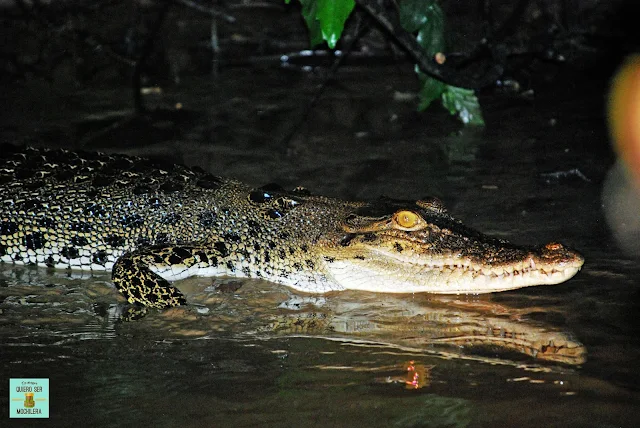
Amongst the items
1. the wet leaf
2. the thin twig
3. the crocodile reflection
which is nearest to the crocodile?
the crocodile reflection

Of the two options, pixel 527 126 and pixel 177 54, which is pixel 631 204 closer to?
pixel 527 126

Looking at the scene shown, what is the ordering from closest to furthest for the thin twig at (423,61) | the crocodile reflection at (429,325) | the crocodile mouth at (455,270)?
the crocodile reflection at (429,325) → the crocodile mouth at (455,270) → the thin twig at (423,61)

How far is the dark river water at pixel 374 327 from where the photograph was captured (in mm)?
4035

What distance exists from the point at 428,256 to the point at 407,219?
0.29m

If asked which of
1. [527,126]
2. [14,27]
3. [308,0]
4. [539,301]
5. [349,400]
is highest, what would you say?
[14,27]

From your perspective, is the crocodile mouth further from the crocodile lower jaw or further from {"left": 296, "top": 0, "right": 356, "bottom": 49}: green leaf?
{"left": 296, "top": 0, "right": 356, "bottom": 49}: green leaf

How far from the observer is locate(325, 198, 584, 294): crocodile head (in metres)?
5.12

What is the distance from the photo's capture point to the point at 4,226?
6.27 m

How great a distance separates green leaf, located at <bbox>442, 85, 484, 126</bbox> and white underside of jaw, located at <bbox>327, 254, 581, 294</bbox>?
3.66m

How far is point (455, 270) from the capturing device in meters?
5.34

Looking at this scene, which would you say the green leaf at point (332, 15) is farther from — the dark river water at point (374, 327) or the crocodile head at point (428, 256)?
the crocodile head at point (428, 256)

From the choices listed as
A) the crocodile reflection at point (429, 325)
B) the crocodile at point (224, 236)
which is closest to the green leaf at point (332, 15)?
the crocodile at point (224, 236)

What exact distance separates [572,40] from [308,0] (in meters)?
5.48

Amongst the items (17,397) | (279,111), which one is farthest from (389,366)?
(279,111)
